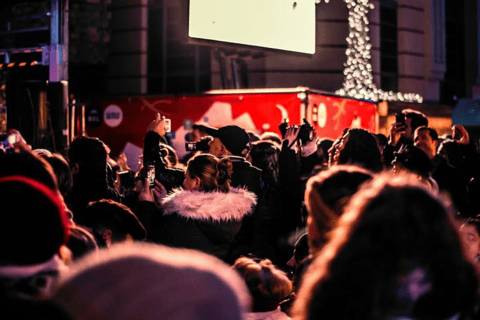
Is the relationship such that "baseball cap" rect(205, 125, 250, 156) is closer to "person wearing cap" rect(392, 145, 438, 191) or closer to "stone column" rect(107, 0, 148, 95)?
"person wearing cap" rect(392, 145, 438, 191)

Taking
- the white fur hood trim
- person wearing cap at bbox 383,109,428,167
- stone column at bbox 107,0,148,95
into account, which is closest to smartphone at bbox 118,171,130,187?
the white fur hood trim

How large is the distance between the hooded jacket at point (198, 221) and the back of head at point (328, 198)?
1806mm

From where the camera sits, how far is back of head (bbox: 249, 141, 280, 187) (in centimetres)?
637

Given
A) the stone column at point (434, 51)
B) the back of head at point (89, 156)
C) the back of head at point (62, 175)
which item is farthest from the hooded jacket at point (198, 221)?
the stone column at point (434, 51)

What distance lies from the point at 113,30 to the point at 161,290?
17056 millimetres

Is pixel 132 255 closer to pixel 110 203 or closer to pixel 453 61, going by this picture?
pixel 110 203

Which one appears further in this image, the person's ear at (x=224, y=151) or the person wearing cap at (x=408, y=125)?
the person wearing cap at (x=408, y=125)

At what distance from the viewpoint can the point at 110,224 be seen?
3908 millimetres

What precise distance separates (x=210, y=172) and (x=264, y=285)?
182 cm

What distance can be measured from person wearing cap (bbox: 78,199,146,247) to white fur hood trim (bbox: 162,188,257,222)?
2.85ft

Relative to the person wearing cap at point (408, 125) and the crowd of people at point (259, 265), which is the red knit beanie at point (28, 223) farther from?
the person wearing cap at point (408, 125)

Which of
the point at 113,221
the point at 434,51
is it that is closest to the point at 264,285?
the point at 113,221

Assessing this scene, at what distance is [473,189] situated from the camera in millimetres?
6520

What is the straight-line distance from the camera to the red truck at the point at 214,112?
10.8 metres
